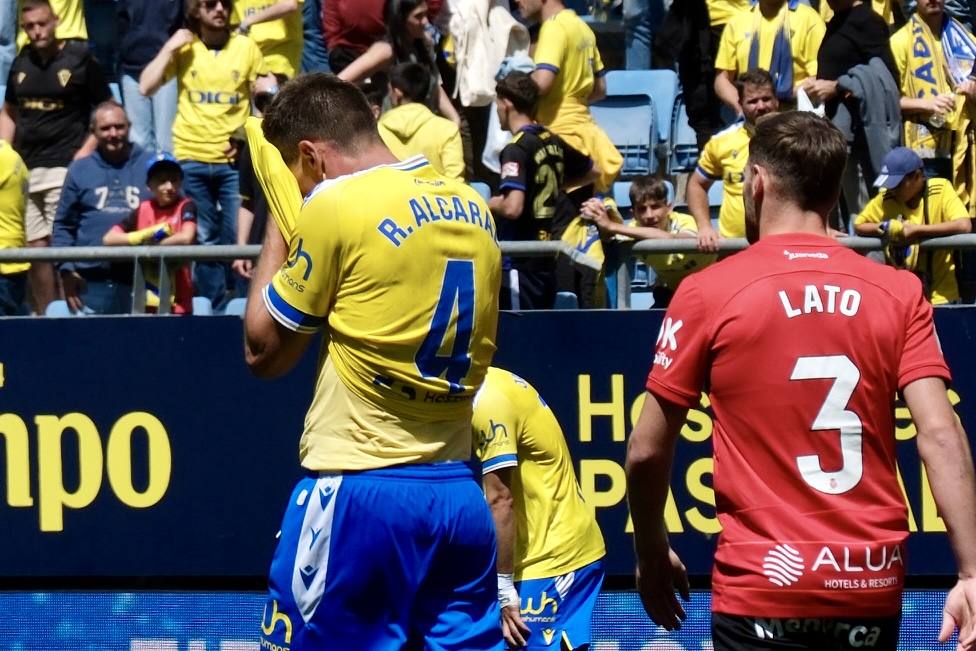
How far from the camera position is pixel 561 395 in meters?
7.38

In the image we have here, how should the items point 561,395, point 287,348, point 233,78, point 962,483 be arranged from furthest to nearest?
point 233,78
point 561,395
point 287,348
point 962,483

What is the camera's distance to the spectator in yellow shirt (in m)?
8.57

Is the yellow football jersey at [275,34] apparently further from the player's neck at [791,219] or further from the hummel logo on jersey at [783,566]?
the hummel logo on jersey at [783,566]

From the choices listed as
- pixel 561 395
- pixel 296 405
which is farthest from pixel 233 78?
pixel 561 395

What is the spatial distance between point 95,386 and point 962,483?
16.4ft

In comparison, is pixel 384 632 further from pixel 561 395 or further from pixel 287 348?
pixel 561 395

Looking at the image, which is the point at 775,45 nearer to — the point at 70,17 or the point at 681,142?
the point at 681,142

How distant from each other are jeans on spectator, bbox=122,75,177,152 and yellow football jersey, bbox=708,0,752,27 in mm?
3519

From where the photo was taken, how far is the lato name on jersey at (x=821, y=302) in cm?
354

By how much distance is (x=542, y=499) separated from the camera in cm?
605

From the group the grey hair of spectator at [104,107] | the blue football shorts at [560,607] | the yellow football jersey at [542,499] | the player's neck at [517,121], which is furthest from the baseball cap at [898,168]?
the grey hair of spectator at [104,107]

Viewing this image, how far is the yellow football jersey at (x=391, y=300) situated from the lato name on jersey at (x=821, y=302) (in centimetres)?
91

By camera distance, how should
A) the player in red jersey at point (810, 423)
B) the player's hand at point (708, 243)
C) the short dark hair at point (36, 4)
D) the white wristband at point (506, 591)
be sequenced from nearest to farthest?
the player in red jersey at point (810, 423) → the white wristband at point (506, 591) → the player's hand at point (708, 243) → the short dark hair at point (36, 4)

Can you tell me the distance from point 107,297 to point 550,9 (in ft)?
10.9
